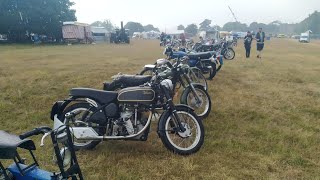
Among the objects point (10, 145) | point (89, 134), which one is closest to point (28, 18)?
point (89, 134)

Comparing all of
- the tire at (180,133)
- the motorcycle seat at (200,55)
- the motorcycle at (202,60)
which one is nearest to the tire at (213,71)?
the motorcycle at (202,60)

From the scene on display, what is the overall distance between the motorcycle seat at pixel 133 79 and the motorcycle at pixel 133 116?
1.55 meters

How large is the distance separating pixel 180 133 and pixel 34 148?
250cm

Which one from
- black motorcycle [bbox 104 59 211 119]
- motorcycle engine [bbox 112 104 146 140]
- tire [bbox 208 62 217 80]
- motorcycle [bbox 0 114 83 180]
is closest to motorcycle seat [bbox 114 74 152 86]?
black motorcycle [bbox 104 59 211 119]

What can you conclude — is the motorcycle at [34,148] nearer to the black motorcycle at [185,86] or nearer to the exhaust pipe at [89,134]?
the exhaust pipe at [89,134]

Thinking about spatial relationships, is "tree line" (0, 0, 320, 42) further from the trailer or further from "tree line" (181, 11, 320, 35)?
"tree line" (181, 11, 320, 35)

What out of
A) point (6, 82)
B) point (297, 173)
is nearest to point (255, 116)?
point (297, 173)

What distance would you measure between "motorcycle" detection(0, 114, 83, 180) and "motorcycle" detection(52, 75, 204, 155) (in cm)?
180

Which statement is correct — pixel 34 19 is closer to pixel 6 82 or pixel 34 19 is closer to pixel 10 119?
pixel 6 82

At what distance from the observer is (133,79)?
253 inches

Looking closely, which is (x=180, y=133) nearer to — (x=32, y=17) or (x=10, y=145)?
(x=10, y=145)

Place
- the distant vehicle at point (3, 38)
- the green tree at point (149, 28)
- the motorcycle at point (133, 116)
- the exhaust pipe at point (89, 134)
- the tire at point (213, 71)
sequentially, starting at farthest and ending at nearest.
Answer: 1. the green tree at point (149, 28)
2. the distant vehicle at point (3, 38)
3. the tire at point (213, 71)
4. the motorcycle at point (133, 116)
5. the exhaust pipe at point (89, 134)

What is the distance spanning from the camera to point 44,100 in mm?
8172

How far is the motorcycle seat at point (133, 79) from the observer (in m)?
6.32
